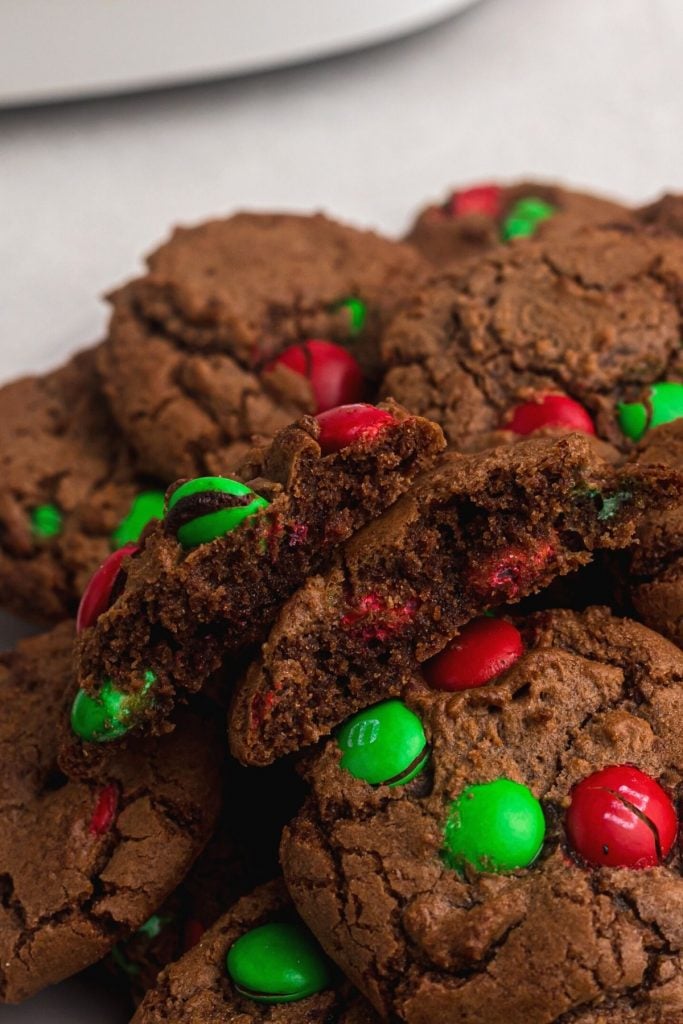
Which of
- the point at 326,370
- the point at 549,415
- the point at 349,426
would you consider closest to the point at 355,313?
the point at 326,370

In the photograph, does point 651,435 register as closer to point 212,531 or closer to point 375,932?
point 212,531

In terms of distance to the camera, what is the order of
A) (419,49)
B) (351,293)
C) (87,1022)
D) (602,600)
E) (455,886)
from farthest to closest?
(419,49)
(351,293)
(87,1022)
(602,600)
(455,886)

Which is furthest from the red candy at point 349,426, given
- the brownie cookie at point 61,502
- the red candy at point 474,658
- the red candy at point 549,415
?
the brownie cookie at point 61,502

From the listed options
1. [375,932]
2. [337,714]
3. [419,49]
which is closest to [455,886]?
[375,932]

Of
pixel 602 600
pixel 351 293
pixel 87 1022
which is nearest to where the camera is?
pixel 602 600

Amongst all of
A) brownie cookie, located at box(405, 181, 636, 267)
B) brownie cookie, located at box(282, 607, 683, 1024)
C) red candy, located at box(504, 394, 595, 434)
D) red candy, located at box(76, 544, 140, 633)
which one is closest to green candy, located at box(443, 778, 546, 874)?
brownie cookie, located at box(282, 607, 683, 1024)

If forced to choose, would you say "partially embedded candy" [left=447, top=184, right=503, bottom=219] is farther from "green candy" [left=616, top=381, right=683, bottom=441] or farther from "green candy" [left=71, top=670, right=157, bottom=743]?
"green candy" [left=71, top=670, right=157, bottom=743]

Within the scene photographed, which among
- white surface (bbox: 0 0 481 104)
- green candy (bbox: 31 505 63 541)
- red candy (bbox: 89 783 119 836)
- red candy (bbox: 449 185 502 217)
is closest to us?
red candy (bbox: 89 783 119 836)
